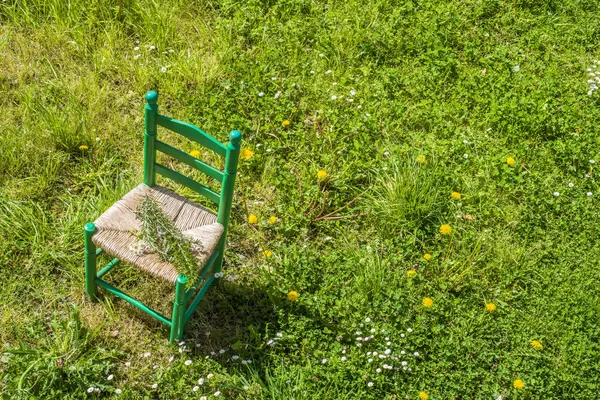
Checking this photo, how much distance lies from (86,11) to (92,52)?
35 cm

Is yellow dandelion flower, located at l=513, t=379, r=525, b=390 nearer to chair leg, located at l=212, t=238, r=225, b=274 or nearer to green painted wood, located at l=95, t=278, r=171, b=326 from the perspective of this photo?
chair leg, located at l=212, t=238, r=225, b=274

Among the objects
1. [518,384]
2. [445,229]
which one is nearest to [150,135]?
[445,229]

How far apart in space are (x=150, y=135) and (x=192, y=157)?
238 millimetres

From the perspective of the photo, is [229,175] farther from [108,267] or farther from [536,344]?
[536,344]

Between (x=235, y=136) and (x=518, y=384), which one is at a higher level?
(x=235, y=136)

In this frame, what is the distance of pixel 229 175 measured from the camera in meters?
2.76

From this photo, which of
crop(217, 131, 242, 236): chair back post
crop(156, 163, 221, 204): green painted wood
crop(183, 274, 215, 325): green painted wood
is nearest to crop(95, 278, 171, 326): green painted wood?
crop(183, 274, 215, 325): green painted wood

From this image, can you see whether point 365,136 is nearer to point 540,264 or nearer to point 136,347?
point 540,264

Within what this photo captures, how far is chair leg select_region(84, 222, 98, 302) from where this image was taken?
2.84 m

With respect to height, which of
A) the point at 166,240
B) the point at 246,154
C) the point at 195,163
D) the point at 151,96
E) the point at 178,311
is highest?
the point at 151,96

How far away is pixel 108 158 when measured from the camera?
12.9 ft

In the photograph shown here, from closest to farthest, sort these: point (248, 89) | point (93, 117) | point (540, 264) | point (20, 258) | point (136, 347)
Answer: point (136, 347) → point (20, 258) → point (540, 264) → point (93, 117) → point (248, 89)

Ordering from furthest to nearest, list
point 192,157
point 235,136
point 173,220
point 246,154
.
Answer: point 246,154, point 173,220, point 192,157, point 235,136

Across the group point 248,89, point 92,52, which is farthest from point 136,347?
point 92,52
